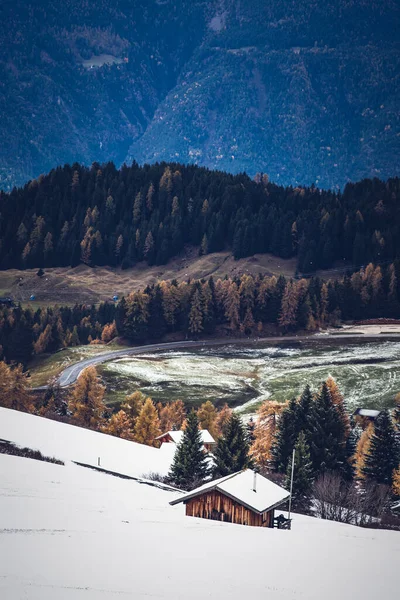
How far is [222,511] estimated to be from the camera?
125ft

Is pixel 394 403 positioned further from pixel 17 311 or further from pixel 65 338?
pixel 17 311

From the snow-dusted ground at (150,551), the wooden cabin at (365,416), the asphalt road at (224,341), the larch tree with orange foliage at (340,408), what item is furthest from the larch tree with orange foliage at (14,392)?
the snow-dusted ground at (150,551)

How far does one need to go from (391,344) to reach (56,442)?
339ft

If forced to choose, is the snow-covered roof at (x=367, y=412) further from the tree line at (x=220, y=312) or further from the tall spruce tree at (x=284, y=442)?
the tree line at (x=220, y=312)

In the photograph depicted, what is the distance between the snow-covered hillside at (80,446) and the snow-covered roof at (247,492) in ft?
32.6

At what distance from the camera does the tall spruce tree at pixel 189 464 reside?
179ft

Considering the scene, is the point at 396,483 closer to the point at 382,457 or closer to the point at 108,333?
the point at 382,457

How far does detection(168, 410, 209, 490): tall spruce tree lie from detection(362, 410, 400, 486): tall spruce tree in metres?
16.3

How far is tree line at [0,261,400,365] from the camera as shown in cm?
15712

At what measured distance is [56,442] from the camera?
50844 mm

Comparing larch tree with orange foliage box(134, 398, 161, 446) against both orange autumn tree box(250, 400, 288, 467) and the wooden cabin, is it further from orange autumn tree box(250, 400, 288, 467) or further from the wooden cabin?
the wooden cabin

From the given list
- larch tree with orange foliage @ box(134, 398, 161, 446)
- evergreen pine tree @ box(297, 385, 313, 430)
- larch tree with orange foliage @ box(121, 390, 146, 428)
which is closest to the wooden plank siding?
evergreen pine tree @ box(297, 385, 313, 430)

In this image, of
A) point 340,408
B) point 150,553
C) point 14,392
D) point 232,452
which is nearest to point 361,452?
point 340,408

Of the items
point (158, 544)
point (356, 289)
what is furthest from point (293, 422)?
point (356, 289)
